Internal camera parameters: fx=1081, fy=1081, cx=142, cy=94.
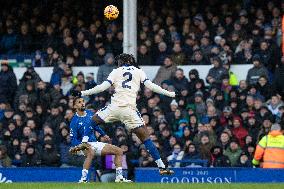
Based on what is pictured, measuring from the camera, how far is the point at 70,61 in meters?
24.3

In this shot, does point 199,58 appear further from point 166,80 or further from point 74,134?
point 74,134

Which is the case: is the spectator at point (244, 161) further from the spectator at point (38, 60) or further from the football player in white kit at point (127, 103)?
the spectator at point (38, 60)

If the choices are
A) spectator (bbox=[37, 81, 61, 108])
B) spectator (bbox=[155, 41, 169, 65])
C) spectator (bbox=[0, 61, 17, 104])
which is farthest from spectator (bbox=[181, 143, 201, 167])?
spectator (bbox=[0, 61, 17, 104])

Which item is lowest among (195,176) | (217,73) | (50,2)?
(195,176)

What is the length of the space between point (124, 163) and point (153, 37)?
492 centimetres

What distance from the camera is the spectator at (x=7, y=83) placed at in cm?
2428

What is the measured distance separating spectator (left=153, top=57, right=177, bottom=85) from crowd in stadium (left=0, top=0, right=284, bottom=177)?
0.03 metres

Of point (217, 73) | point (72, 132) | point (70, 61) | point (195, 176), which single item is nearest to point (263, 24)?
point (217, 73)

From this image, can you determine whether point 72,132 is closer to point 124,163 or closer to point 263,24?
point 124,163

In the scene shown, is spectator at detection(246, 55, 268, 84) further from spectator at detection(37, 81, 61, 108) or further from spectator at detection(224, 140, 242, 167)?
spectator at detection(37, 81, 61, 108)

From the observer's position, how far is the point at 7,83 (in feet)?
79.7

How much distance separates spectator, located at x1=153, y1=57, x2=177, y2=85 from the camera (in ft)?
76.0

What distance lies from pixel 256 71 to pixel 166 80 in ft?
6.25

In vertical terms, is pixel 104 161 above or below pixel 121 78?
below
